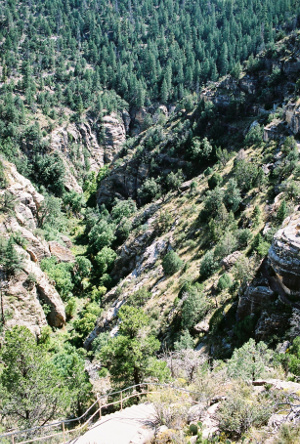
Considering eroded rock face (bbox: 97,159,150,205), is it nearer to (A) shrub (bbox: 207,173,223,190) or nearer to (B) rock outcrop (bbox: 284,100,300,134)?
(A) shrub (bbox: 207,173,223,190)

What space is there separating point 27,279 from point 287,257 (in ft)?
120

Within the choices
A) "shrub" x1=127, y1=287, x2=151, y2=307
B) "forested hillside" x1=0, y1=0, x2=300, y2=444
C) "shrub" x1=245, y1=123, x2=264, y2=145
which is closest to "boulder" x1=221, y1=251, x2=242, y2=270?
"forested hillside" x1=0, y1=0, x2=300, y2=444

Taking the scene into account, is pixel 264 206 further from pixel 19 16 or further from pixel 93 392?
pixel 19 16

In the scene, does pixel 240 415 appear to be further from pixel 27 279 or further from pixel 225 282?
pixel 27 279

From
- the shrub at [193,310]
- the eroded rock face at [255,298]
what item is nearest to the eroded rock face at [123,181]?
the shrub at [193,310]

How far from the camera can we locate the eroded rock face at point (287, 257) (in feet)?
73.9

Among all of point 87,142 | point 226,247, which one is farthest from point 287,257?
point 87,142

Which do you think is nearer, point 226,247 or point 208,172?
point 226,247

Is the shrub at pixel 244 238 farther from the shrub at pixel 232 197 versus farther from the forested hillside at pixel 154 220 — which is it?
the shrub at pixel 232 197

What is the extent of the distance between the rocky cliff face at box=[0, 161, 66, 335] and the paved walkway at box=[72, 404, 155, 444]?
32280 millimetres

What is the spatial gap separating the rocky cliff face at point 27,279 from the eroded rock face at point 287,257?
34.9 meters

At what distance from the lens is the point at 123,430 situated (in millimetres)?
13539

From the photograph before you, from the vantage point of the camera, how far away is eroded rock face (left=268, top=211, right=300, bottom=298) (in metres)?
22.5

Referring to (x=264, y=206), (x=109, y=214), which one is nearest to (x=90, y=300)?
A: (x=109, y=214)
